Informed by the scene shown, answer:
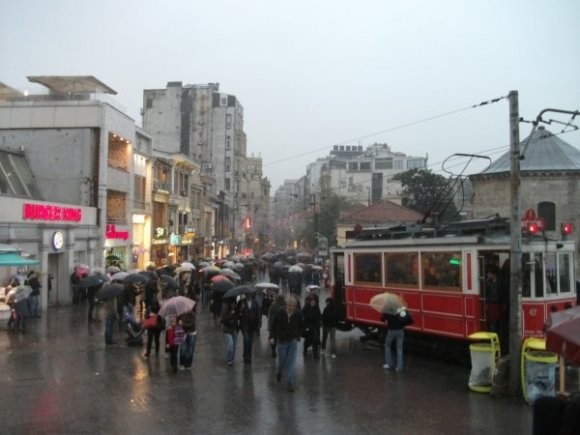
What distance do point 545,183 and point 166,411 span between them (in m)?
39.6

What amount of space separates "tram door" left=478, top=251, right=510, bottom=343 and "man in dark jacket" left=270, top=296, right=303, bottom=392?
14.4 ft

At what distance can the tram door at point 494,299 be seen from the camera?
13070 mm

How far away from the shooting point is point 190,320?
1203 cm

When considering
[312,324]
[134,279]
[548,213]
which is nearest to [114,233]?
[134,279]

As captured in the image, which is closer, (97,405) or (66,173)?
(97,405)

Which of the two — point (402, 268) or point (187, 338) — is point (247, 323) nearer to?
point (187, 338)

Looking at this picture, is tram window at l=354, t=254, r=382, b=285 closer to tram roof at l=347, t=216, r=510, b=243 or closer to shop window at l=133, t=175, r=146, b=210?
tram roof at l=347, t=216, r=510, b=243

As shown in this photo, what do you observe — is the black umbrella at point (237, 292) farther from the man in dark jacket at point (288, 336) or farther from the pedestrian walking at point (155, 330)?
the man in dark jacket at point (288, 336)

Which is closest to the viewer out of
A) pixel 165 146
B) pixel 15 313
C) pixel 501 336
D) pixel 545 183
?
pixel 501 336

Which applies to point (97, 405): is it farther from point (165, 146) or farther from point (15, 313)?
point (165, 146)

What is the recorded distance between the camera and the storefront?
23.0 metres

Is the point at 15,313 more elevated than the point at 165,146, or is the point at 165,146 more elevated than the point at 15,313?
the point at 165,146

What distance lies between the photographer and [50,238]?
82.8 ft

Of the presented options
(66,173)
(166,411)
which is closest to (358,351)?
(166,411)
